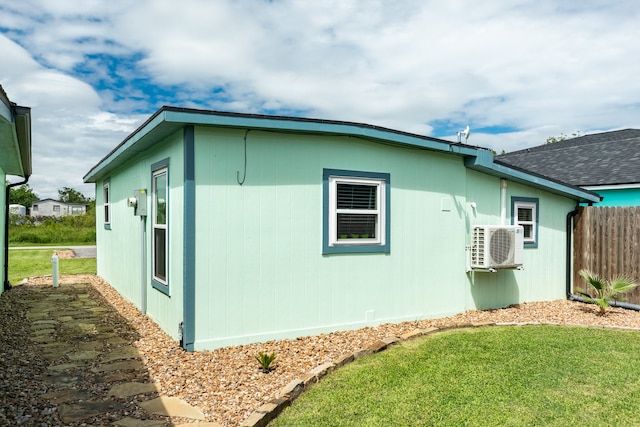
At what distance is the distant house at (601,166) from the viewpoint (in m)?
10.3

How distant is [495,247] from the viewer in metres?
6.77

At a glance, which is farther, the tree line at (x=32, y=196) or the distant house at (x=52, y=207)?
the tree line at (x=32, y=196)

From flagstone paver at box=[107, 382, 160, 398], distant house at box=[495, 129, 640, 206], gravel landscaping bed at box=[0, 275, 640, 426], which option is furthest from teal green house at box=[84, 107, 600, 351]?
distant house at box=[495, 129, 640, 206]

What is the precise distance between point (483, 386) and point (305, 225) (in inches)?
106

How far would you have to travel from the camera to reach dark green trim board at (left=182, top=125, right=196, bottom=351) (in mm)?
4812

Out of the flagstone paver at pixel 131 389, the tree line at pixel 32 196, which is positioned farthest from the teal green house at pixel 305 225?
the tree line at pixel 32 196

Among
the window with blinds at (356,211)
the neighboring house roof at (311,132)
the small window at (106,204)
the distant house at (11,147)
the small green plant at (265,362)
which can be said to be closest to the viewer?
the small green plant at (265,362)

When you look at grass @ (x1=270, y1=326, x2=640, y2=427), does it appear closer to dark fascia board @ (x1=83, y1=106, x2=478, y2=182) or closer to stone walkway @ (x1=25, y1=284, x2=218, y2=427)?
stone walkway @ (x1=25, y1=284, x2=218, y2=427)

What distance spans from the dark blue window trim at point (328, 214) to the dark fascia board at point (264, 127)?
0.48 meters

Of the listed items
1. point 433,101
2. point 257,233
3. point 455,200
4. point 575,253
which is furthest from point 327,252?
point 433,101

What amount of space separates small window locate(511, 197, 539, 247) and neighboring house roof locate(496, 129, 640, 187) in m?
2.71

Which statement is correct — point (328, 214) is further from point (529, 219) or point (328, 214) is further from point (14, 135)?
point (529, 219)

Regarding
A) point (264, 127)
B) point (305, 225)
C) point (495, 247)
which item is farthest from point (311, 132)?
→ point (495, 247)

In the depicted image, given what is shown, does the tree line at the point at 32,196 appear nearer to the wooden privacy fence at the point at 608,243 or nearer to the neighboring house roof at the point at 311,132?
the neighboring house roof at the point at 311,132
